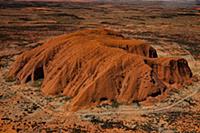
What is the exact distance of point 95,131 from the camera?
55.5ft

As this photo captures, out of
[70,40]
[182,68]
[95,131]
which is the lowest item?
[95,131]

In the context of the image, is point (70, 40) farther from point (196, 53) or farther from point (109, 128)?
point (196, 53)

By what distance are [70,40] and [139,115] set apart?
29.7 ft

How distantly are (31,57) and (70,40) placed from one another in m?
3.20

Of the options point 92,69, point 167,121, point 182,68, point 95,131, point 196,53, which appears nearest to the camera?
point 95,131

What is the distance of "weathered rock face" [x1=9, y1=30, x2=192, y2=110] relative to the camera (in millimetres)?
20609

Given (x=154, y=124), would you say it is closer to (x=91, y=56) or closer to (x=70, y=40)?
(x=91, y=56)

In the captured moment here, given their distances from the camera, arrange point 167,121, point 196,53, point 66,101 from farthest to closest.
Result: point 196,53 < point 66,101 < point 167,121

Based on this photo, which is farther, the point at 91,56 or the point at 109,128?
the point at 91,56

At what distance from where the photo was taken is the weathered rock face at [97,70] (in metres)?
20.6

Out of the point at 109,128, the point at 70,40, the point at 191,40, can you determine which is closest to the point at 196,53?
the point at 191,40

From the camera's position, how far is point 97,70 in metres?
21.8

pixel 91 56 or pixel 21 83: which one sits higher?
pixel 91 56

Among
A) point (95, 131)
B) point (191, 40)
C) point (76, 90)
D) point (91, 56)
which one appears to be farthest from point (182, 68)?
point (191, 40)
